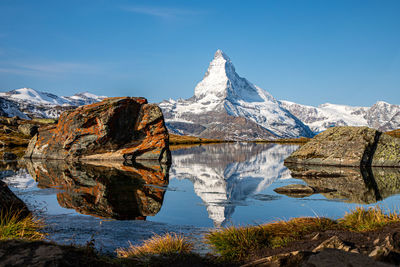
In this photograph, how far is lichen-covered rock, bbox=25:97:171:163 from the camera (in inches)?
1640

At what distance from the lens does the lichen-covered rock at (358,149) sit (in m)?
34.0

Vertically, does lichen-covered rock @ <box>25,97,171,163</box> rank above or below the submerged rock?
above

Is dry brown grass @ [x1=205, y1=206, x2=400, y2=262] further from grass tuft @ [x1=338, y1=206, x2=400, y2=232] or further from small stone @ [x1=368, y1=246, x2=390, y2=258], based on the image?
small stone @ [x1=368, y1=246, x2=390, y2=258]

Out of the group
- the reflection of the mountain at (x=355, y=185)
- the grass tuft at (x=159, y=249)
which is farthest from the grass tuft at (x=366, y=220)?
the grass tuft at (x=159, y=249)

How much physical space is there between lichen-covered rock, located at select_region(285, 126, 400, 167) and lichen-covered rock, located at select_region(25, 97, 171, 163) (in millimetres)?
18144

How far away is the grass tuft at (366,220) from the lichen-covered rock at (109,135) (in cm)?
3076

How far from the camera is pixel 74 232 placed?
11156 millimetres

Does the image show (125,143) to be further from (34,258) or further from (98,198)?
(34,258)

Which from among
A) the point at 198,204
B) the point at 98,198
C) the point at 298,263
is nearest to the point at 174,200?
the point at 198,204

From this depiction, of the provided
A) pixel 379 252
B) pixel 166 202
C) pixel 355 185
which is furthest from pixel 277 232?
pixel 355 185

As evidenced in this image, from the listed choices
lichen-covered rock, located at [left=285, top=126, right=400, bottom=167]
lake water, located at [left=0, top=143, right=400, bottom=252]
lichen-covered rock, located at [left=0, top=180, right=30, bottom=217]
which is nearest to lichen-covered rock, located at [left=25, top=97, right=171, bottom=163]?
lake water, located at [left=0, top=143, right=400, bottom=252]

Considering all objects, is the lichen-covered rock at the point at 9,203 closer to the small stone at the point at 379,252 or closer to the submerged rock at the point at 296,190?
the small stone at the point at 379,252

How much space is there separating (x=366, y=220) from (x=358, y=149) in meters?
25.4

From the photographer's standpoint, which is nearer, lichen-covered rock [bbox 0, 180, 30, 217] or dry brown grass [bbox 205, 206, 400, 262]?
dry brown grass [bbox 205, 206, 400, 262]
